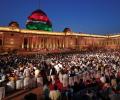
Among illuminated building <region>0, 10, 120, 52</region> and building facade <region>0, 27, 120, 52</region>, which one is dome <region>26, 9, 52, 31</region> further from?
building facade <region>0, 27, 120, 52</region>

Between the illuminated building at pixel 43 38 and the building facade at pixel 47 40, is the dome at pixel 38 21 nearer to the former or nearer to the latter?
the illuminated building at pixel 43 38

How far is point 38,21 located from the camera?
82062 mm

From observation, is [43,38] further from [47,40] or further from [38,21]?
[38,21]

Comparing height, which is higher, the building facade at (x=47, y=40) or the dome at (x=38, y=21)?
the dome at (x=38, y=21)

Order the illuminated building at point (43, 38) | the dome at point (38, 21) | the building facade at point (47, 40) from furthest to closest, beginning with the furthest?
the dome at point (38, 21), the illuminated building at point (43, 38), the building facade at point (47, 40)

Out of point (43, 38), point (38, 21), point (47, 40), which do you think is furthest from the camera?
point (38, 21)

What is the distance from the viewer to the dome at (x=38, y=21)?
265ft

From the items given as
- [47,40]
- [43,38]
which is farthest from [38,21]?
[43,38]

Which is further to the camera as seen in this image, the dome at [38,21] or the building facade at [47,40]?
the dome at [38,21]

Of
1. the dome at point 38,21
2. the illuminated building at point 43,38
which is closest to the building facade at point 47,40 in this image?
the illuminated building at point 43,38

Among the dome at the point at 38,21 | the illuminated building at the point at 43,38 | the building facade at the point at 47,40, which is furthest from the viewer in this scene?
Result: the dome at the point at 38,21

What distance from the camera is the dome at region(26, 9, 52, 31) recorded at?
80.6m

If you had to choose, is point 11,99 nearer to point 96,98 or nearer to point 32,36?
point 96,98

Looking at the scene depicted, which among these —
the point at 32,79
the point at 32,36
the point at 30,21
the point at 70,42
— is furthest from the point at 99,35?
the point at 32,79
